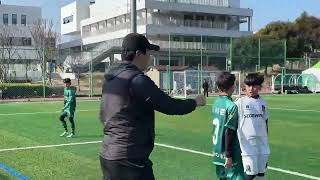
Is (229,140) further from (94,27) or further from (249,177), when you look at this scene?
(94,27)

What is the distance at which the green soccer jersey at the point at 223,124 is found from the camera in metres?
5.76

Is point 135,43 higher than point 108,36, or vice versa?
point 108,36

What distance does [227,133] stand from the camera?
5766 millimetres

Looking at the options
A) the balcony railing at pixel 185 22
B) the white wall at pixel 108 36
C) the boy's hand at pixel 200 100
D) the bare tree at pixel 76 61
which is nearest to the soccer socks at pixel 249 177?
the boy's hand at pixel 200 100

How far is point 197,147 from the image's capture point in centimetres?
1234

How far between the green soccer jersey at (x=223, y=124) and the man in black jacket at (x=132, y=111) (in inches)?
60.1

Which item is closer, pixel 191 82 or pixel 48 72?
pixel 191 82

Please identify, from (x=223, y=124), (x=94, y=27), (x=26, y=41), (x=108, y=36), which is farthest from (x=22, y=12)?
(x=223, y=124)

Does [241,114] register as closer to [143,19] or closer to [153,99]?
[153,99]

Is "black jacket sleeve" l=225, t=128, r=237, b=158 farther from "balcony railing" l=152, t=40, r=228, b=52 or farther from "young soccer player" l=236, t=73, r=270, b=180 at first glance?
"balcony railing" l=152, t=40, r=228, b=52

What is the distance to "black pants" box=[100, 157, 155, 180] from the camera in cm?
415

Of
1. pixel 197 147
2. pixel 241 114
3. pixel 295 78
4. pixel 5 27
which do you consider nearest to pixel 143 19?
pixel 5 27

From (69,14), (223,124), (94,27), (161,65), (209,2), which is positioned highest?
(69,14)

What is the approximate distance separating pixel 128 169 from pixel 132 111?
0.44 metres
